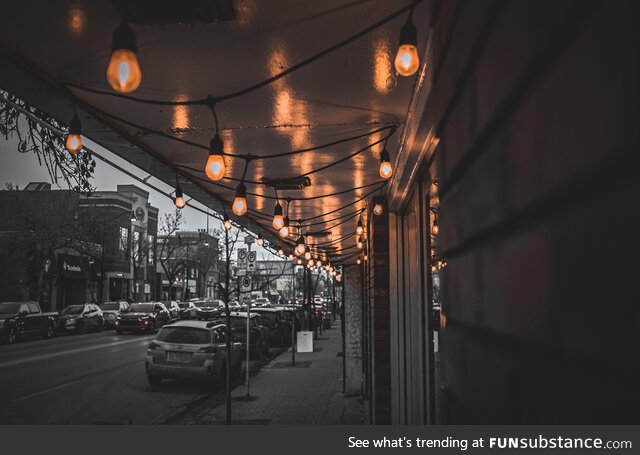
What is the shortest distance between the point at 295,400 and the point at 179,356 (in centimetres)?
338

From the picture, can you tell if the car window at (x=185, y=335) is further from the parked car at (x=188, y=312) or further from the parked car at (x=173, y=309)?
the parked car at (x=188, y=312)

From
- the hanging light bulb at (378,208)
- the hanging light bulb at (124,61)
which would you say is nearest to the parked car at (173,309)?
the hanging light bulb at (378,208)

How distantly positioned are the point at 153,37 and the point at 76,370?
14959 mm

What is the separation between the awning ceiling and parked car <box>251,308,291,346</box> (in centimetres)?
1811

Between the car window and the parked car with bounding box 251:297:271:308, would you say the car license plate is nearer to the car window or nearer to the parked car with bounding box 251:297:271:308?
the car window

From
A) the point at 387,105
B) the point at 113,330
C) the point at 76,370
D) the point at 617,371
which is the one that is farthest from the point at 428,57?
the point at 113,330

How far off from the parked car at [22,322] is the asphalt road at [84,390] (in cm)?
296

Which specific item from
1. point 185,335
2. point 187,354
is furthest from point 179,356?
point 185,335

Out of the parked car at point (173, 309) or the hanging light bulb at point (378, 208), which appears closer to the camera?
the hanging light bulb at point (378, 208)

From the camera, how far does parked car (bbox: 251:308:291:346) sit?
23.8 m

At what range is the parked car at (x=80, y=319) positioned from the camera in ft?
95.8

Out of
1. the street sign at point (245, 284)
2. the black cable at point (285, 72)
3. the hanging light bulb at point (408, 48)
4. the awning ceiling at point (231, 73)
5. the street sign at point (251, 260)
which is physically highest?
the awning ceiling at point (231, 73)

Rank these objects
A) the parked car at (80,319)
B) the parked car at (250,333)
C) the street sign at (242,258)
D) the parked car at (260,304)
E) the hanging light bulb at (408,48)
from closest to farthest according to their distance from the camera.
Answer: the hanging light bulb at (408,48) < the street sign at (242,258) < the parked car at (250,333) < the parked car at (80,319) < the parked car at (260,304)

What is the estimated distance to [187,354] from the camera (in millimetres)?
13391
